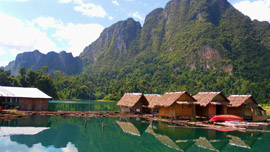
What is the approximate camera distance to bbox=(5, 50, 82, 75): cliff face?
6673 inches

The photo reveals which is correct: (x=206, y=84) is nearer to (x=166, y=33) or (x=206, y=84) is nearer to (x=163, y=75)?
(x=163, y=75)

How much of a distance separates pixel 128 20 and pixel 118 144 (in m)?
177

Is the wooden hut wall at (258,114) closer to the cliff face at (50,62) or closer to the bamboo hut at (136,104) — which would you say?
the bamboo hut at (136,104)

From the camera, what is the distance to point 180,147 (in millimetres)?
12797

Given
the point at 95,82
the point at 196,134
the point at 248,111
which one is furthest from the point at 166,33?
the point at 196,134

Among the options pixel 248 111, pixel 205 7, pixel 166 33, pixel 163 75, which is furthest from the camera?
pixel 166 33

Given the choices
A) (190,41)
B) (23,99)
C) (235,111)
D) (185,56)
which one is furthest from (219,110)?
(190,41)

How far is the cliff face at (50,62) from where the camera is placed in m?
170

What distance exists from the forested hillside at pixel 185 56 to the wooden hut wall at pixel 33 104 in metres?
43.0

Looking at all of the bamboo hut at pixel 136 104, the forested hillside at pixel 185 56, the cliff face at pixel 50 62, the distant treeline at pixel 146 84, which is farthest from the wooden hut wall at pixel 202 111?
the cliff face at pixel 50 62

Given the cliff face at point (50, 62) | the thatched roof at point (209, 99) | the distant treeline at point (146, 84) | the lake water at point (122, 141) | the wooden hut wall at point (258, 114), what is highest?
the cliff face at point (50, 62)

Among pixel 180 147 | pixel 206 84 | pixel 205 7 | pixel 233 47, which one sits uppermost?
pixel 205 7

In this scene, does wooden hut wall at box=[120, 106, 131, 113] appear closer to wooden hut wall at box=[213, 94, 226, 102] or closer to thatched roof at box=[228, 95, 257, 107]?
wooden hut wall at box=[213, 94, 226, 102]

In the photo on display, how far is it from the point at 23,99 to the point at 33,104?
127cm
